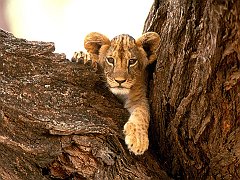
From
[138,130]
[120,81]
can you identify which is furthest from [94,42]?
[138,130]

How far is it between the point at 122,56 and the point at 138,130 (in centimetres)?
46

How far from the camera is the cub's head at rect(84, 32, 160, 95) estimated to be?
8.58 feet

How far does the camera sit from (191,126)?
2248 mm

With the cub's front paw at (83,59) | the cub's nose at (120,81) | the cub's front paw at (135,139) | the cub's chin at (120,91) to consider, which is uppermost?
the cub's front paw at (83,59)

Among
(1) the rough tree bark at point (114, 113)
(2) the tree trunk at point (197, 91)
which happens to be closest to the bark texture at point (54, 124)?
(1) the rough tree bark at point (114, 113)

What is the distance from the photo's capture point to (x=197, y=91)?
2.12 metres

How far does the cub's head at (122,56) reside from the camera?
8.58ft

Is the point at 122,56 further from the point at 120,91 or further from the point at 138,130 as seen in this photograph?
the point at 138,130

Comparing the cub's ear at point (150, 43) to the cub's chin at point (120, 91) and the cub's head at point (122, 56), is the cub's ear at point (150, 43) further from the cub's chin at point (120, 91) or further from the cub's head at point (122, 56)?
the cub's chin at point (120, 91)

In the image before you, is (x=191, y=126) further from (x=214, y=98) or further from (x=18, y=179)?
(x=18, y=179)

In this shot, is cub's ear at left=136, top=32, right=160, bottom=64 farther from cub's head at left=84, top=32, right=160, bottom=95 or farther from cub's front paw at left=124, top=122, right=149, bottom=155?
cub's front paw at left=124, top=122, right=149, bottom=155

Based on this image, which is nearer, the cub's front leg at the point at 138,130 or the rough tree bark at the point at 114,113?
the rough tree bark at the point at 114,113

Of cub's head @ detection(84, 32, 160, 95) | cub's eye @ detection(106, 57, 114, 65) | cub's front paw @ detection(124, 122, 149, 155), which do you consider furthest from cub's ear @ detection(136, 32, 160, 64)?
cub's front paw @ detection(124, 122, 149, 155)

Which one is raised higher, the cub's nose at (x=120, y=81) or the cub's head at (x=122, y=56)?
Result: the cub's head at (x=122, y=56)
